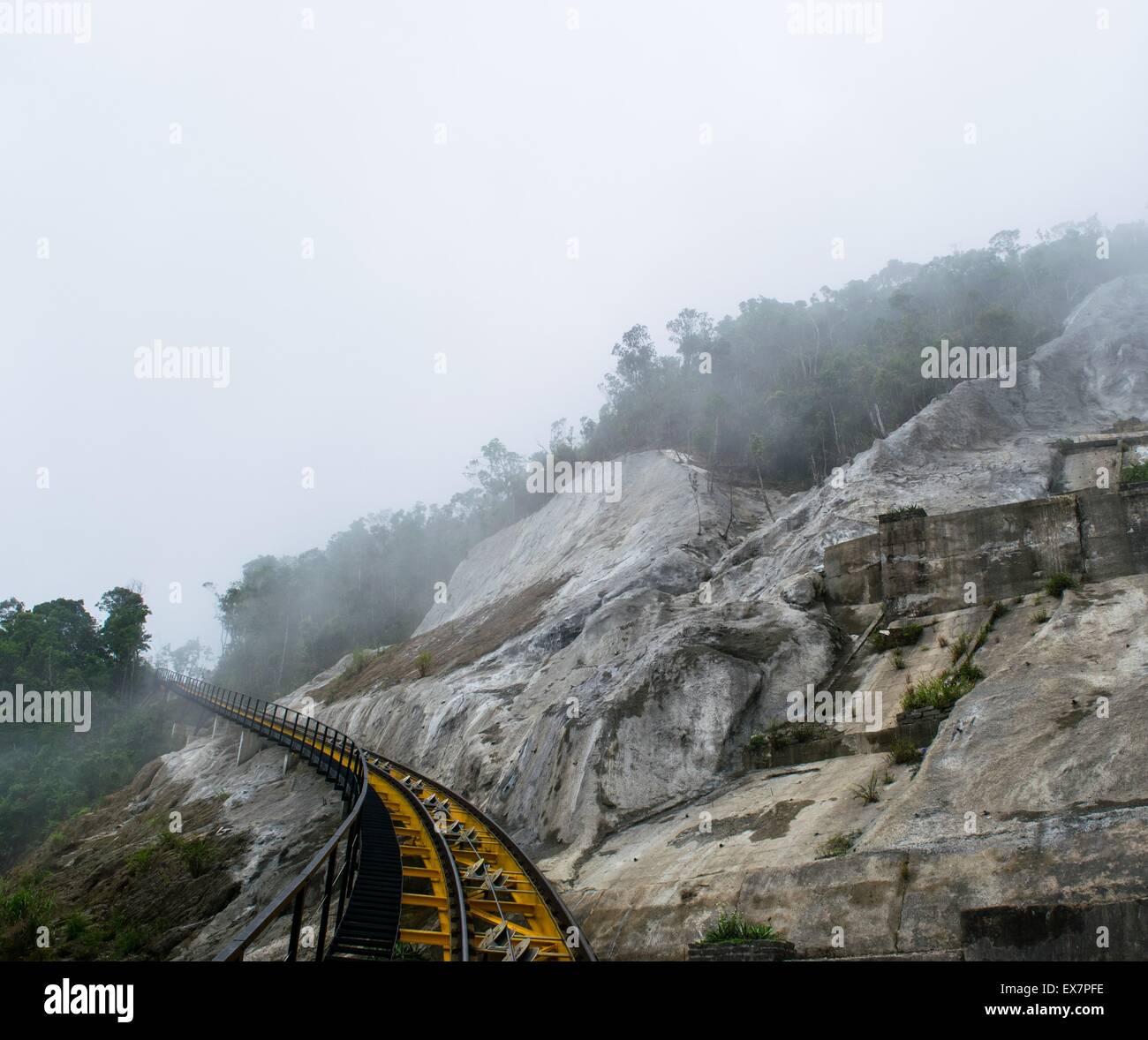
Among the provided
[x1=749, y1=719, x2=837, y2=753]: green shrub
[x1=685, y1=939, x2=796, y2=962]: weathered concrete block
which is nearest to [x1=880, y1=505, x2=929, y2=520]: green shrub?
[x1=749, y1=719, x2=837, y2=753]: green shrub

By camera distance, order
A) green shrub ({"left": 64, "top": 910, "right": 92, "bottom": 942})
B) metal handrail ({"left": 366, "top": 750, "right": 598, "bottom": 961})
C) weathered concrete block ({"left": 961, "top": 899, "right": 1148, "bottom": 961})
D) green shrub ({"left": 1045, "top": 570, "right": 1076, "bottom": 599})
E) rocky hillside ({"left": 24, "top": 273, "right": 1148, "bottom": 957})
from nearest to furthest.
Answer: weathered concrete block ({"left": 961, "top": 899, "right": 1148, "bottom": 961})
rocky hillside ({"left": 24, "top": 273, "right": 1148, "bottom": 957})
metal handrail ({"left": 366, "top": 750, "right": 598, "bottom": 961})
green shrub ({"left": 1045, "top": 570, "right": 1076, "bottom": 599})
green shrub ({"left": 64, "top": 910, "right": 92, "bottom": 942})

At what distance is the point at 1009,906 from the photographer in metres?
8.67

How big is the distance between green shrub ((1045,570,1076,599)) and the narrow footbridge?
11.7 metres

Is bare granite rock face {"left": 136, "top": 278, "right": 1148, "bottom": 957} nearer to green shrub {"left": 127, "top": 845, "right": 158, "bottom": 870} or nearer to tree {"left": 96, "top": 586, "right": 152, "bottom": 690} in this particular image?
green shrub {"left": 127, "top": 845, "right": 158, "bottom": 870}

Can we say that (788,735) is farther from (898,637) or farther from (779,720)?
(898,637)

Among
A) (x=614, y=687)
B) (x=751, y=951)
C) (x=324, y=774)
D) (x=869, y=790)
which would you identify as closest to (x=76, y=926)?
(x=324, y=774)

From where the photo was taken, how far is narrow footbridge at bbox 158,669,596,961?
11.4 meters

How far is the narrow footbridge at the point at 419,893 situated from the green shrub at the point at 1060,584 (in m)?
11.7

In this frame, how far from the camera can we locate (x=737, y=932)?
10711 mm

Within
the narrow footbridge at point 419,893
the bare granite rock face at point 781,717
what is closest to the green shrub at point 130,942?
the bare granite rock face at point 781,717

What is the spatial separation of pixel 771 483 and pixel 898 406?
858cm
